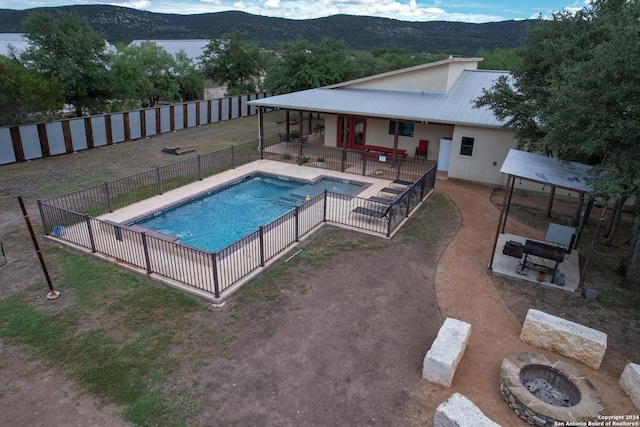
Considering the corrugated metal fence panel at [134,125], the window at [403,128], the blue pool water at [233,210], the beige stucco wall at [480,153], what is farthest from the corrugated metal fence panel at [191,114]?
the beige stucco wall at [480,153]

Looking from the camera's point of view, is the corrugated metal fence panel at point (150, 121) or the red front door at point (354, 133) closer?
the red front door at point (354, 133)

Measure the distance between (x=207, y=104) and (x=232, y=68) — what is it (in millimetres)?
11870

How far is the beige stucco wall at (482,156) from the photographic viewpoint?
53.4 feet

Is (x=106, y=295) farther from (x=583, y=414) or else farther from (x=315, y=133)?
(x=315, y=133)

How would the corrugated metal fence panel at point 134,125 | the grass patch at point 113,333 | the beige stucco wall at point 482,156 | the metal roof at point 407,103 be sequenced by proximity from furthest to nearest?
the corrugated metal fence panel at point 134,125
the metal roof at point 407,103
the beige stucco wall at point 482,156
the grass patch at point 113,333

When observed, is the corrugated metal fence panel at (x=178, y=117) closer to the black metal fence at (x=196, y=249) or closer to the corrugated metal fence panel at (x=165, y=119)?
the corrugated metal fence panel at (x=165, y=119)

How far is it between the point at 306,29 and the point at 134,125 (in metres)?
94.6

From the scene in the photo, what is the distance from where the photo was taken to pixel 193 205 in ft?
48.2

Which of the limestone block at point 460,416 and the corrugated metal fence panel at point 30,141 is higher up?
the corrugated metal fence panel at point 30,141

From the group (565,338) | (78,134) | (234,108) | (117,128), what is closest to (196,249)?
(565,338)

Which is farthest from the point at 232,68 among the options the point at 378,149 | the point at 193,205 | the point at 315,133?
the point at 193,205

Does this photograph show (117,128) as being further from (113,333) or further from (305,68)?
(113,333)

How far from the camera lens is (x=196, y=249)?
29.3 ft

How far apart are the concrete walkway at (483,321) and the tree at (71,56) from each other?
21927 mm
